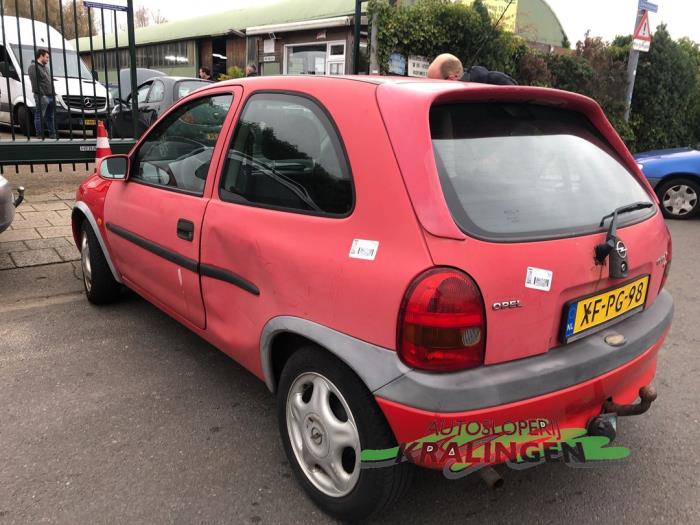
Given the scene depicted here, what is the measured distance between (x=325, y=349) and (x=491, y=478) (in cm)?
71

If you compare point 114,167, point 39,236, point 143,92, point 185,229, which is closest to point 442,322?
point 185,229

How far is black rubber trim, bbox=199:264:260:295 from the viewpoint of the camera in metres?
2.38

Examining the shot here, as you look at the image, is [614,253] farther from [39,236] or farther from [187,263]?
[39,236]

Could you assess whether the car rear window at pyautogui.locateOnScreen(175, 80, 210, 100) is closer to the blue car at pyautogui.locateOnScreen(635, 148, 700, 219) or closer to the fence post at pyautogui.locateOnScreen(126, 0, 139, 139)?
the fence post at pyautogui.locateOnScreen(126, 0, 139, 139)

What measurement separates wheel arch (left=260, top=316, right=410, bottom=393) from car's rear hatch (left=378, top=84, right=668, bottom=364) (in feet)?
1.09

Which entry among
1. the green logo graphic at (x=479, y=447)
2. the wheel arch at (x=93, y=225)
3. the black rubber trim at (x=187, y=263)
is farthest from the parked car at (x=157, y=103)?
the green logo graphic at (x=479, y=447)

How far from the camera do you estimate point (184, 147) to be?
10.3 ft

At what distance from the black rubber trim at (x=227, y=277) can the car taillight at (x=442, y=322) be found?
31.5 inches

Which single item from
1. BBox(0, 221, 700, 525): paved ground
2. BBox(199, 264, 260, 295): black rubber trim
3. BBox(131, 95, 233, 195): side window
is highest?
BBox(131, 95, 233, 195): side window

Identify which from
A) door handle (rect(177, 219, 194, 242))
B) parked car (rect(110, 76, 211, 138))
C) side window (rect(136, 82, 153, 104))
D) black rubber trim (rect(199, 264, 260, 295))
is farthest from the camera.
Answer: side window (rect(136, 82, 153, 104))

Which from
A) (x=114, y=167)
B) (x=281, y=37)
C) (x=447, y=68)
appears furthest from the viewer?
(x=281, y=37)

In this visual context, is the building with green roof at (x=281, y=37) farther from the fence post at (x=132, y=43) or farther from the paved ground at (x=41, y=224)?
the fence post at (x=132, y=43)

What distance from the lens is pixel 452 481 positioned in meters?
2.41

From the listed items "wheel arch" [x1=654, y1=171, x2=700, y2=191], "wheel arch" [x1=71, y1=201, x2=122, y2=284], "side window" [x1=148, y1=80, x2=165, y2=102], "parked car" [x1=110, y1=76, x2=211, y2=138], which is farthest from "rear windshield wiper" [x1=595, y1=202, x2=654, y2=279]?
"side window" [x1=148, y1=80, x2=165, y2=102]
